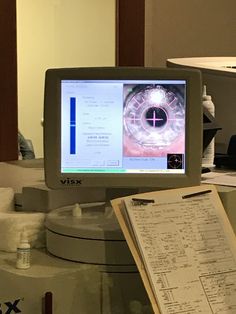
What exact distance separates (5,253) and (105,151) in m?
0.34

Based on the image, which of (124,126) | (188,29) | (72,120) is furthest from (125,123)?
(188,29)

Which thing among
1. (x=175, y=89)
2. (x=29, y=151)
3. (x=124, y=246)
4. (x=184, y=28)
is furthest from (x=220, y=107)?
(x=29, y=151)

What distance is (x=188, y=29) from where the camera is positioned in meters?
3.19

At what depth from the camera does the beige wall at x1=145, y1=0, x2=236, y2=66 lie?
314cm

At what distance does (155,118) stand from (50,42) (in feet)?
10.9

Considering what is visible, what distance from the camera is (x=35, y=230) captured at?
4.77 feet

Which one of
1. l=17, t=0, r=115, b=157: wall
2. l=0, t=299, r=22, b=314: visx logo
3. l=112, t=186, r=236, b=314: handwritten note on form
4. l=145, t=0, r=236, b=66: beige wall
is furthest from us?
l=17, t=0, r=115, b=157: wall

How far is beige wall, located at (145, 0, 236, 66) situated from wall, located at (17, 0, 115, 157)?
130 cm

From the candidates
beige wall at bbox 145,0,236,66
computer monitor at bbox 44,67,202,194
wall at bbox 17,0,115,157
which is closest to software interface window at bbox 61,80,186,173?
computer monitor at bbox 44,67,202,194

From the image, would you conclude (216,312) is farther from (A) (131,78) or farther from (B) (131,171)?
(A) (131,78)

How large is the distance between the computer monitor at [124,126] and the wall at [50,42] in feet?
10.1

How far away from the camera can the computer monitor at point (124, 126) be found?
1352mm

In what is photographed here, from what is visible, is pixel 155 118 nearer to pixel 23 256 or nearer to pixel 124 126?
pixel 124 126

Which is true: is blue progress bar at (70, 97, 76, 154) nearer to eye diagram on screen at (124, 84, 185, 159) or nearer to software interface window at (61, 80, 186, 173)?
software interface window at (61, 80, 186, 173)
